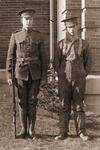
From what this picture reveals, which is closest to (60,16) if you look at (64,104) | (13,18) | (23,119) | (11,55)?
(13,18)

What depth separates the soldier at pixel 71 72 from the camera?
25.3 feet

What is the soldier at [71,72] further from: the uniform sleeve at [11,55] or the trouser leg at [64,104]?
the uniform sleeve at [11,55]

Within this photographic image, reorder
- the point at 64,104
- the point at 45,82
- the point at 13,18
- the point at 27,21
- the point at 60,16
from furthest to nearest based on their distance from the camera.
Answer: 1. the point at 13,18
2. the point at 60,16
3. the point at 45,82
4. the point at 64,104
5. the point at 27,21

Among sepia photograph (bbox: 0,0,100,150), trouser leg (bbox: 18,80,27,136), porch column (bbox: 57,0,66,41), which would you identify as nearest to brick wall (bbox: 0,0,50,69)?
porch column (bbox: 57,0,66,41)

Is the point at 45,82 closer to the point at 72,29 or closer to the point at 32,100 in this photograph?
the point at 32,100

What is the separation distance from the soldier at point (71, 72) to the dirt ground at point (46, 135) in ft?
0.69

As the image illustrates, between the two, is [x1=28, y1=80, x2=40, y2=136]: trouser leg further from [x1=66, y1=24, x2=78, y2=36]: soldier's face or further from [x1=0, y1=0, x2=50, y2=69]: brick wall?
[x1=0, y1=0, x2=50, y2=69]: brick wall

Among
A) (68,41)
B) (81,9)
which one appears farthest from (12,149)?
(81,9)

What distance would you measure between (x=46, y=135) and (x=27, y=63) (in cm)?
126

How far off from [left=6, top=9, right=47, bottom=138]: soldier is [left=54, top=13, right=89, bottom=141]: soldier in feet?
0.96

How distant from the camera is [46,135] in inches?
318

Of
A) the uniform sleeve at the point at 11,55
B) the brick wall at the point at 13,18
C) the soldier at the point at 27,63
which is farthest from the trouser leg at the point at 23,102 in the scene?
the brick wall at the point at 13,18

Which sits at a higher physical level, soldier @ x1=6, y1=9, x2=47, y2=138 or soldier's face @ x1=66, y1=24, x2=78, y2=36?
soldier's face @ x1=66, y1=24, x2=78, y2=36

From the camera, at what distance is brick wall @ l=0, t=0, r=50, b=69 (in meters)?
11.9
